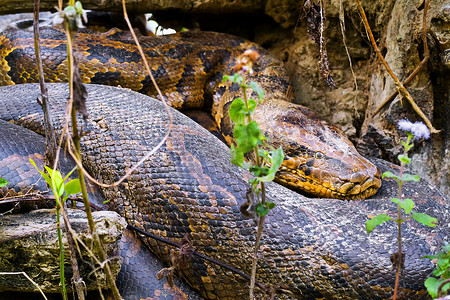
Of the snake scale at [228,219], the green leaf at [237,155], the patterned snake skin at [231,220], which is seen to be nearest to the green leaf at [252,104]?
the green leaf at [237,155]

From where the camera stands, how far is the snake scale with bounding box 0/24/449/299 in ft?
7.82

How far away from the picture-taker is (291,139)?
3.51m

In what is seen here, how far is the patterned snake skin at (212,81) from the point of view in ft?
10.7

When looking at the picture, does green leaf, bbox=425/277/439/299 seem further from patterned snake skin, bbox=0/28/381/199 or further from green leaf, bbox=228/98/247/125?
patterned snake skin, bbox=0/28/381/199

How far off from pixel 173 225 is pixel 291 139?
4.49 feet

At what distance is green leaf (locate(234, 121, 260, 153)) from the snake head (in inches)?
63.8

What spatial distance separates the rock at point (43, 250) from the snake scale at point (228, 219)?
1.58 feet

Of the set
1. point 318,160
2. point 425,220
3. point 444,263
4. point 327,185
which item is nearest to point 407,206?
point 425,220

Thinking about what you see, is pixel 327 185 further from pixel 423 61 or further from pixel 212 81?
pixel 212 81

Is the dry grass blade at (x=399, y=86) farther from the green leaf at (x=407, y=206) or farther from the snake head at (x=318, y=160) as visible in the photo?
the green leaf at (x=407, y=206)

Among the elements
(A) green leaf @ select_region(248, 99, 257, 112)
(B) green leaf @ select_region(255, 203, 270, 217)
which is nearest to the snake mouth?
(B) green leaf @ select_region(255, 203, 270, 217)

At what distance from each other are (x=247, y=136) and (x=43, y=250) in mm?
1282

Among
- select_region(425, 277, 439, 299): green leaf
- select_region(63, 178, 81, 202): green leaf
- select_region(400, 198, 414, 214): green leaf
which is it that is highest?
select_region(400, 198, 414, 214): green leaf

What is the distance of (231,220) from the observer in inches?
98.6
